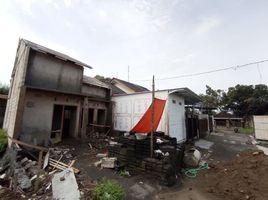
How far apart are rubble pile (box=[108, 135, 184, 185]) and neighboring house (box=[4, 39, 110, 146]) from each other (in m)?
3.79

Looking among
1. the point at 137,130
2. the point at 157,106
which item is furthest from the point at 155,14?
the point at 137,130

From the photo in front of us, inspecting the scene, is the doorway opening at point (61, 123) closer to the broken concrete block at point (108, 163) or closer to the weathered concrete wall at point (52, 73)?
the weathered concrete wall at point (52, 73)

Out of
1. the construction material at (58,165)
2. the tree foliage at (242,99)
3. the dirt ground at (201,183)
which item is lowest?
the dirt ground at (201,183)

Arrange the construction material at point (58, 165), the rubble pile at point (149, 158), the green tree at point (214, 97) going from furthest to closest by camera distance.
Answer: the green tree at point (214, 97)
the construction material at point (58, 165)
the rubble pile at point (149, 158)

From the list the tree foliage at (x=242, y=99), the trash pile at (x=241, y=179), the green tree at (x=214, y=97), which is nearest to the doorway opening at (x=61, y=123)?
the trash pile at (x=241, y=179)

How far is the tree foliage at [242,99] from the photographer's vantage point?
23734mm

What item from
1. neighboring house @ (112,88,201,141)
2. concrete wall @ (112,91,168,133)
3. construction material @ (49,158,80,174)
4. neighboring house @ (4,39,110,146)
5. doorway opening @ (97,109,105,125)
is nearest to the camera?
construction material @ (49,158,80,174)

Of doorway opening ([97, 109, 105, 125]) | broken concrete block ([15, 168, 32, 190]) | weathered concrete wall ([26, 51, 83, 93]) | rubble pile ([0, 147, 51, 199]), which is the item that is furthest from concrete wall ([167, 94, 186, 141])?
broken concrete block ([15, 168, 32, 190])

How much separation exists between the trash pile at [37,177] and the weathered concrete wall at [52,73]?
10.6 ft

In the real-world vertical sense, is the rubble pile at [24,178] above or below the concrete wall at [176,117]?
below

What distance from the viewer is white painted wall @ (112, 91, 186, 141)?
900 cm

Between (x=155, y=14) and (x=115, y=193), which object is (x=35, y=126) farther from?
(x=155, y=14)

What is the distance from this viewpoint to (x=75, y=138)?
877cm

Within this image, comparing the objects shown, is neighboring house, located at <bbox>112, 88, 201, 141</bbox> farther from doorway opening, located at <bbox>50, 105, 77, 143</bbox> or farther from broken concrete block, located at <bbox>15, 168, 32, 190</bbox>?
broken concrete block, located at <bbox>15, 168, 32, 190</bbox>
